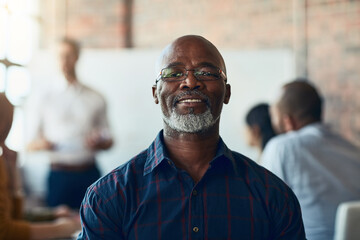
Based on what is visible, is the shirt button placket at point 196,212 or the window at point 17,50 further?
the window at point 17,50

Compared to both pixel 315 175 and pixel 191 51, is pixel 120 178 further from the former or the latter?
pixel 315 175

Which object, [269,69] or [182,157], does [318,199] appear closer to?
[182,157]

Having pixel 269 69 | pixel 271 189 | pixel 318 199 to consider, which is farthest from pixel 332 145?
pixel 269 69

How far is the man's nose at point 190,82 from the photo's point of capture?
4.33 ft

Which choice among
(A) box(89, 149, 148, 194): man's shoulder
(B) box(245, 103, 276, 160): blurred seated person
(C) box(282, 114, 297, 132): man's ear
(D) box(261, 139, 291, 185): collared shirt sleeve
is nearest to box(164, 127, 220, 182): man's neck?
(A) box(89, 149, 148, 194): man's shoulder

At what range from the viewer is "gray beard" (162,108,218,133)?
52.7 inches

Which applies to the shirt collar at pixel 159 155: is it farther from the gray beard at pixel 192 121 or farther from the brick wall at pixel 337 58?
the brick wall at pixel 337 58

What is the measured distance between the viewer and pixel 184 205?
1283 mm

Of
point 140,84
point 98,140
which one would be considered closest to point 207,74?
point 98,140

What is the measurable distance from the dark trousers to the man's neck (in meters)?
2.61

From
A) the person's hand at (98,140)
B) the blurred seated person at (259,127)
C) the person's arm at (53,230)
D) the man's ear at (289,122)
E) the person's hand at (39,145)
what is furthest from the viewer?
the person's hand at (98,140)

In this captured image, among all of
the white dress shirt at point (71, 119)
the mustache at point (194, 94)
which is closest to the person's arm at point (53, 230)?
the mustache at point (194, 94)

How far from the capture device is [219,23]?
5.04 metres

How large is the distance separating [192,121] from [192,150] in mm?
98
